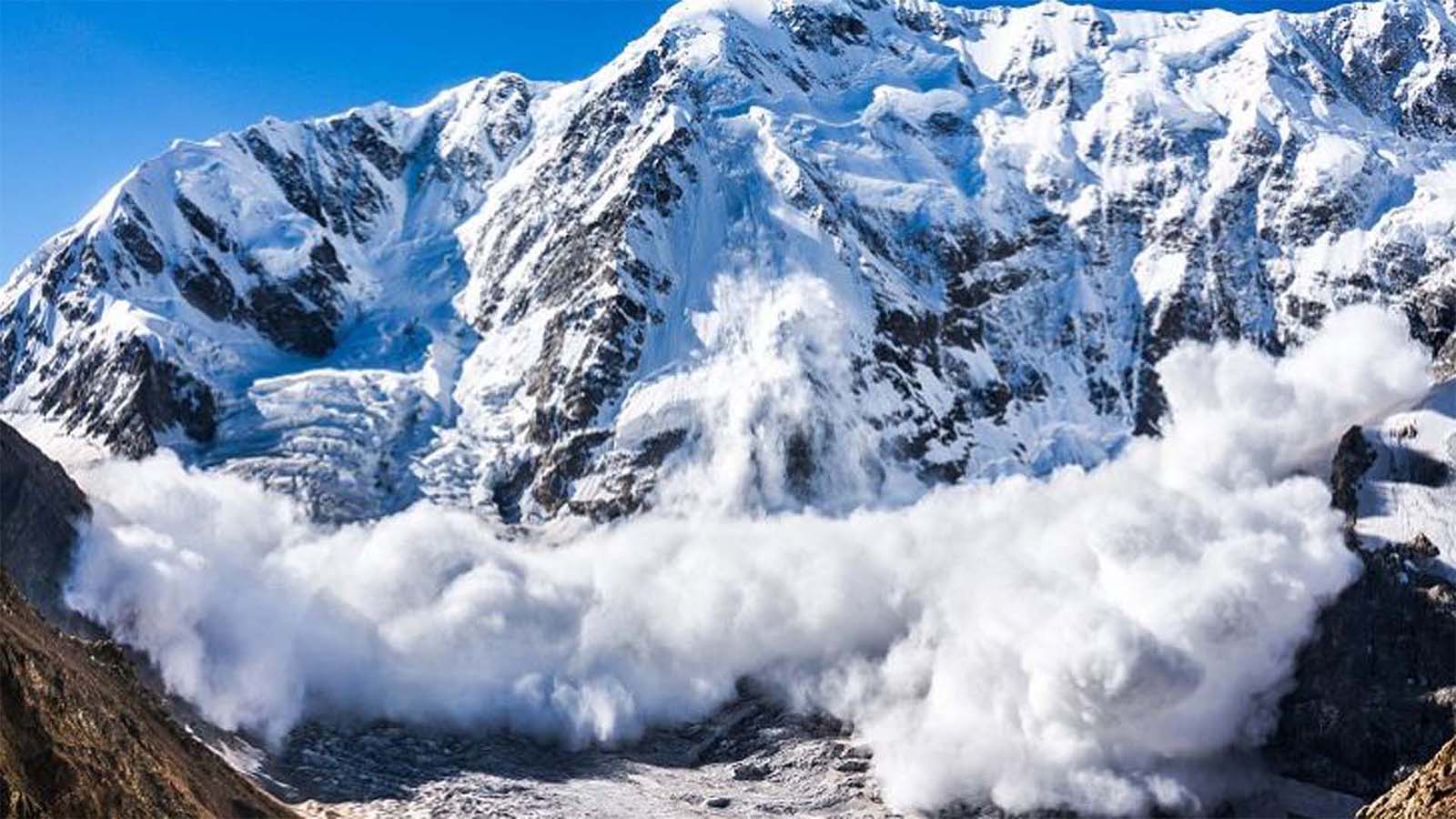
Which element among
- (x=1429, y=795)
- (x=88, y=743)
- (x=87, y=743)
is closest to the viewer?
(x=1429, y=795)

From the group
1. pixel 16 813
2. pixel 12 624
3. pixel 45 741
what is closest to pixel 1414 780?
pixel 16 813

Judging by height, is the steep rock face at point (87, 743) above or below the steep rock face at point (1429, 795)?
above

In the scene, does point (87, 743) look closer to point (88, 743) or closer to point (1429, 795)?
point (88, 743)

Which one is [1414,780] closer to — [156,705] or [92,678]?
[92,678]

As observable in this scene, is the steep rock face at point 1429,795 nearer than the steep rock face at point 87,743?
Yes

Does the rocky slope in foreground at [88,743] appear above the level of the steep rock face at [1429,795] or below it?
above

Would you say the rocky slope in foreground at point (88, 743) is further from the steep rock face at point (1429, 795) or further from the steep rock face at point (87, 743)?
the steep rock face at point (1429, 795)

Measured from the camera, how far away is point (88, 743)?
292ft

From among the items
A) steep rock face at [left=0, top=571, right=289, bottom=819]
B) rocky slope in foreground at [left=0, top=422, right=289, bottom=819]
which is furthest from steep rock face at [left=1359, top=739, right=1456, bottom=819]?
steep rock face at [left=0, top=571, right=289, bottom=819]

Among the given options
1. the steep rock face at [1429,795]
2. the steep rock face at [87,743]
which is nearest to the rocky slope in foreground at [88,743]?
the steep rock face at [87,743]

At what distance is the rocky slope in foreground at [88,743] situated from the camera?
7881cm

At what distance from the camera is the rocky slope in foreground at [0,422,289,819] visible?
259 ft

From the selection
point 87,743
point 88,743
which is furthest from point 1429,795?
point 88,743

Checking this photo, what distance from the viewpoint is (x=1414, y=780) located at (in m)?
43.4
